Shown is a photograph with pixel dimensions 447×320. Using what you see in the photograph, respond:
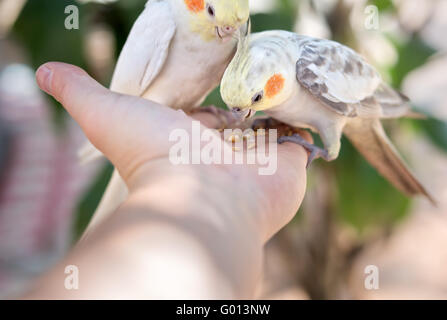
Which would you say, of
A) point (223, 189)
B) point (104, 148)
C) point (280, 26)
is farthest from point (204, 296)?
point (280, 26)

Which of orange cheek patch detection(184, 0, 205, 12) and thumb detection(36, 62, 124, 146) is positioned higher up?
orange cheek patch detection(184, 0, 205, 12)

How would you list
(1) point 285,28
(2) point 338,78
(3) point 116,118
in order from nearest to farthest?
(3) point 116,118 → (2) point 338,78 → (1) point 285,28

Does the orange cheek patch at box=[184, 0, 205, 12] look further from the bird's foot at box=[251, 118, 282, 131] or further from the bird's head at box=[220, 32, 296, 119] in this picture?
the bird's foot at box=[251, 118, 282, 131]

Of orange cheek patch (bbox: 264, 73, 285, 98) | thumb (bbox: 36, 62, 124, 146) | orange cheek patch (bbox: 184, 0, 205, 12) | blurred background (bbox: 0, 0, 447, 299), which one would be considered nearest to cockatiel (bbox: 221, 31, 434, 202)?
orange cheek patch (bbox: 264, 73, 285, 98)

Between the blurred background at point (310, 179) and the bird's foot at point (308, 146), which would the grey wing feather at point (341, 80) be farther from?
the blurred background at point (310, 179)

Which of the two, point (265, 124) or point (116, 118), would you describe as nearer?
point (116, 118)

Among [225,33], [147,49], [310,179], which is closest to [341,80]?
[225,33]

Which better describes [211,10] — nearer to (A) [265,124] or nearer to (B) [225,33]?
(B) [225,33]
